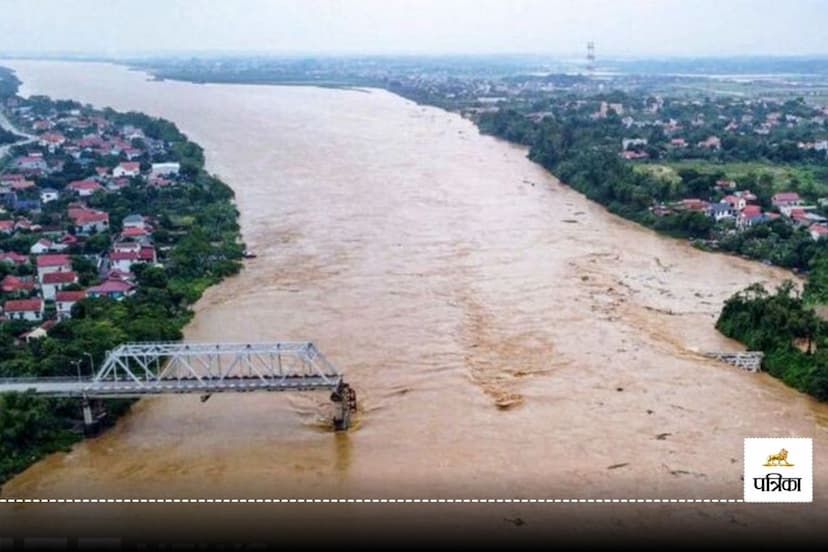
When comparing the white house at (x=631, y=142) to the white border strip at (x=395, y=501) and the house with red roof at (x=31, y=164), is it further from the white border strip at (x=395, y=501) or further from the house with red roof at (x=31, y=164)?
the white border strip at (x=395, y=501)

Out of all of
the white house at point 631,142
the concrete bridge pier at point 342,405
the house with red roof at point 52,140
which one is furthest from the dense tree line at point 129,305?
the white house at point 631,142

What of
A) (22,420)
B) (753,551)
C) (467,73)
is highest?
(467,73)

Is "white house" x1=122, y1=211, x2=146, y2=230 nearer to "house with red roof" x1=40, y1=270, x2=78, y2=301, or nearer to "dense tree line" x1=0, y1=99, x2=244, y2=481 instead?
"dense tree line" x1=0, y1=99, x2=244, y2=481

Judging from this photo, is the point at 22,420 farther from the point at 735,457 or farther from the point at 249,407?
the point at 735,457

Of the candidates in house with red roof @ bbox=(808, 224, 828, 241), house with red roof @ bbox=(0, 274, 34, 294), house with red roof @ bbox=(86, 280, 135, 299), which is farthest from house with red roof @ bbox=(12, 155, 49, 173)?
house with red roof @ bbox=(808, 224, 828, 241)

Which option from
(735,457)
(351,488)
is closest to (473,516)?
(351,488)

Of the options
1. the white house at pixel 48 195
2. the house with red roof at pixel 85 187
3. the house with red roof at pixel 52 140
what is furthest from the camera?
the house with red roof at pixel 52 140
